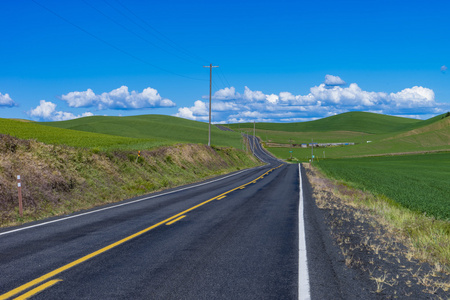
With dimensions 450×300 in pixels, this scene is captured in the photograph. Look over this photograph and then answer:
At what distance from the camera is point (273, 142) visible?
6378 inches

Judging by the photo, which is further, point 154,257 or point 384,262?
point 154,257

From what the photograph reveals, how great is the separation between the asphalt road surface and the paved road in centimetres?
2

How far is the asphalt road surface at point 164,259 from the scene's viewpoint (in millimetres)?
5102

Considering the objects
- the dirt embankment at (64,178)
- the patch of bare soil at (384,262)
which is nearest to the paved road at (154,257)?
the patch of bare soil at (384,262)

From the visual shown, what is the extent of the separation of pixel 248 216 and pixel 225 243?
3.88m

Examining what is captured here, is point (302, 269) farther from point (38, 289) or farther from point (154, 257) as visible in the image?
point (38, 289)

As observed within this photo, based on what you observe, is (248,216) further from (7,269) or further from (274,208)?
(7,269)

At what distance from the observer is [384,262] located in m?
6.48

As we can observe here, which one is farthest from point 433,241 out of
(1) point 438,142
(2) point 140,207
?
(1) point 438,142

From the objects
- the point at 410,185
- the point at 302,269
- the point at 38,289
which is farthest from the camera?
the point at 410,185

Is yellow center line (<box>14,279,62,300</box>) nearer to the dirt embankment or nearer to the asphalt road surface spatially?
the asphalt road surface

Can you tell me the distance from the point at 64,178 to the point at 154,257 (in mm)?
11371

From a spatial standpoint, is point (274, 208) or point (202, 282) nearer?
point (202, 282)

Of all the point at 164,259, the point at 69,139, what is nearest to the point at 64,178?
the point at 164,259
